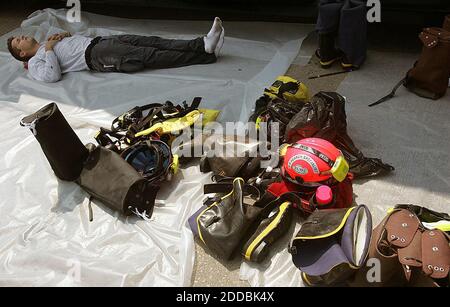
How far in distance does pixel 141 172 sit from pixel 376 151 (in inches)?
45.8

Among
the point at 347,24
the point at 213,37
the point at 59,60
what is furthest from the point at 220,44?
the point at 59,60

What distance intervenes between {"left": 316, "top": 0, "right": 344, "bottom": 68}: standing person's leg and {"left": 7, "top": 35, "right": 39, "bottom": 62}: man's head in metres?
2.03

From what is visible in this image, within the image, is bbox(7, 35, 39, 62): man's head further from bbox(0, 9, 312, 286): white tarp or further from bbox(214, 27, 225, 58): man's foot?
bbox(214, 27, 225, 58): man's foot

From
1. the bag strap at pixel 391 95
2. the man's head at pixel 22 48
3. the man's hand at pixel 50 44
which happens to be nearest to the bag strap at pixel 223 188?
the bag strap at pixel 391 95

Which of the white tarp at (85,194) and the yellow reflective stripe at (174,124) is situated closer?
the white tarp at (85,194)

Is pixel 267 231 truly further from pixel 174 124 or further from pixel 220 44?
pixel 220 44

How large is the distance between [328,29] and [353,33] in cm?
16

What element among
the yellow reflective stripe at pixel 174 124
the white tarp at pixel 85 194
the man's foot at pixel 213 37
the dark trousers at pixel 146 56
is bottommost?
the white tarp at pixel 85 194

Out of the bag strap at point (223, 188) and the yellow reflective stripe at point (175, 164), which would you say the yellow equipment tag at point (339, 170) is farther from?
the yellow reflective stripe at point (175, 164)

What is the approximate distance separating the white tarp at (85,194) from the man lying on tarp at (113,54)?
7 centimetres

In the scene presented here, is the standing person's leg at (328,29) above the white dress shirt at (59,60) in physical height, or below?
above

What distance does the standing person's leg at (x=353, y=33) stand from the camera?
101 inches

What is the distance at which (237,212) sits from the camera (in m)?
1.63

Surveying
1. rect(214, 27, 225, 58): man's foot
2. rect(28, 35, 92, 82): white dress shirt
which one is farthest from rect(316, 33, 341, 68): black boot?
rect(28, 35, 92, 82): white dress shirt
